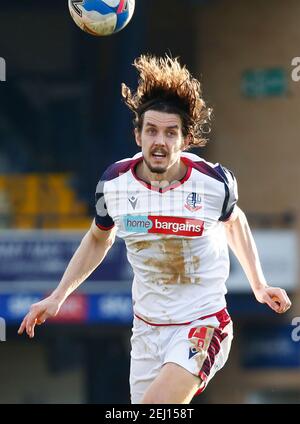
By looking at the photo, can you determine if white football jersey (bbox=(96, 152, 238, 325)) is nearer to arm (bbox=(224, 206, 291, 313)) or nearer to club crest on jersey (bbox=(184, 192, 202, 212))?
club crest on jersey (bbox=(184, 192, 202, 212))

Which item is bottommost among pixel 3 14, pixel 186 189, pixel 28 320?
pixel 28 320

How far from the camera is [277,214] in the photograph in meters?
19.6

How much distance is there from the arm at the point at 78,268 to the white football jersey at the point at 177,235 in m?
0.23

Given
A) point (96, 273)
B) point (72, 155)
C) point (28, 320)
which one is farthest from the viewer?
point (72, 155)

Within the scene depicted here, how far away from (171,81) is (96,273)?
986cm

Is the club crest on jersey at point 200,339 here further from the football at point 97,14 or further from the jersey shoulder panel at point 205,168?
the football at point 97,14

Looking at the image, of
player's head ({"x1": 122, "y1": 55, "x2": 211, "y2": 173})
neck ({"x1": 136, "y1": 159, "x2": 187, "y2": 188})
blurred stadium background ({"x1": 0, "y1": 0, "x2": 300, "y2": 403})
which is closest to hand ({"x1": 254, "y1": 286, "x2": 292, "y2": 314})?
neck ({"x1": 136, "y1": 159, "x2": 187, "y2": 188})

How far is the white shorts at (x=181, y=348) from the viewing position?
7.43 metres

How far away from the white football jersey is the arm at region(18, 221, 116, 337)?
0.23 metres

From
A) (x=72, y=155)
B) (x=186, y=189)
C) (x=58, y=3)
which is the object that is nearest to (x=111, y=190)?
(x=186, y=189)

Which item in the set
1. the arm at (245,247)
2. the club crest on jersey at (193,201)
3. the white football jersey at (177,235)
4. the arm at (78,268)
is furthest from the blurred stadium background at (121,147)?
the club crest on jersey at (193,201)

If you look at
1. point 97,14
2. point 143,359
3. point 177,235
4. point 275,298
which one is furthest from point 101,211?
point 97,14

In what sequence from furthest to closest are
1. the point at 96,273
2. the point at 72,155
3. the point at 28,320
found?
the point at 72,155 < the point at 96,273 < the point at 28,320

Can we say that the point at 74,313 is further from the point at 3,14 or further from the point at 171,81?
the point at 171,81
